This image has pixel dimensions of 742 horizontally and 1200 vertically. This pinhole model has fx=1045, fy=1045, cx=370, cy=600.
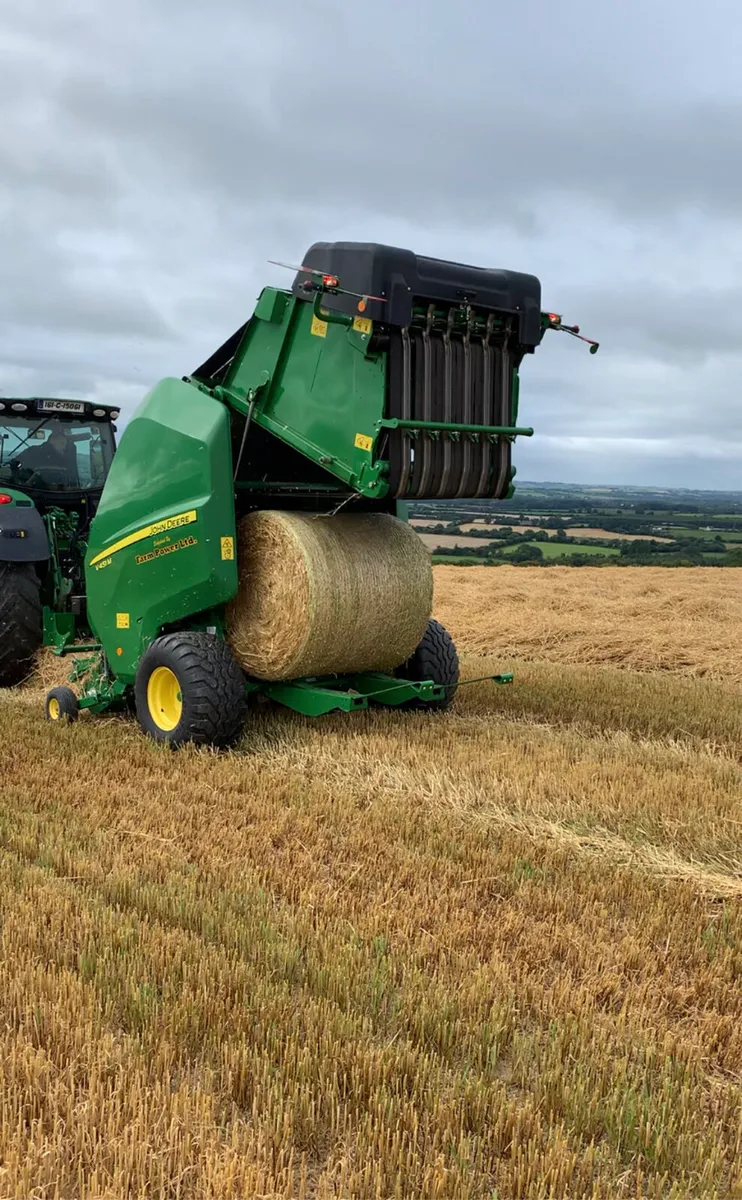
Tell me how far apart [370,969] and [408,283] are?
12.3ft

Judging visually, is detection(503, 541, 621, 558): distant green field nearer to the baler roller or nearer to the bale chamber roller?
the bale chamber roller

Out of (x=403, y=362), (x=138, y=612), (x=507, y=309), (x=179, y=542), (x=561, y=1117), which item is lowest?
(x=561, y=1117)

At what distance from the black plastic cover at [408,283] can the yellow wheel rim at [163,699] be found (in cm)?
245

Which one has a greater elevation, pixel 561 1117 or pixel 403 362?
pixel 403 362

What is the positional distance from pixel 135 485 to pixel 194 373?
2.91ft

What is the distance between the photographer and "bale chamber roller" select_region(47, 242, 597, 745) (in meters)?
5.78

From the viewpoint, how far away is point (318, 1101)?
246 cm

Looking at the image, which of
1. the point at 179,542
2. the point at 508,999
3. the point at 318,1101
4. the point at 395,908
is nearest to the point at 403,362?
the point at 179,542

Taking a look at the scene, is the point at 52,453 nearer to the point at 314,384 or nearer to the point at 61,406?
the point at 61,406

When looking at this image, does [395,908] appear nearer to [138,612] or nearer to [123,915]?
[123,915]

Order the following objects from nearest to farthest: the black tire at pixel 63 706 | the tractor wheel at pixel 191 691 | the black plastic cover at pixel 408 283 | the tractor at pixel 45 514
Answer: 1. the black plastic cover at pixel 408 283
2. the tractor wheel at pixel 191 691
3. the black tire at pixel 63 706
4. the tractor at pixel 45 514

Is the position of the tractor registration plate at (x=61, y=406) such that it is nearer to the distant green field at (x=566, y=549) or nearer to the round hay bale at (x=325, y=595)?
the round hay bale at (x=325, y=595)

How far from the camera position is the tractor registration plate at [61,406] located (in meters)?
9.08

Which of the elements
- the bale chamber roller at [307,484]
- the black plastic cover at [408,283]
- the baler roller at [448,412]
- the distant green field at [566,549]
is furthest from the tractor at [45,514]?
the distant green field at [566,549]
